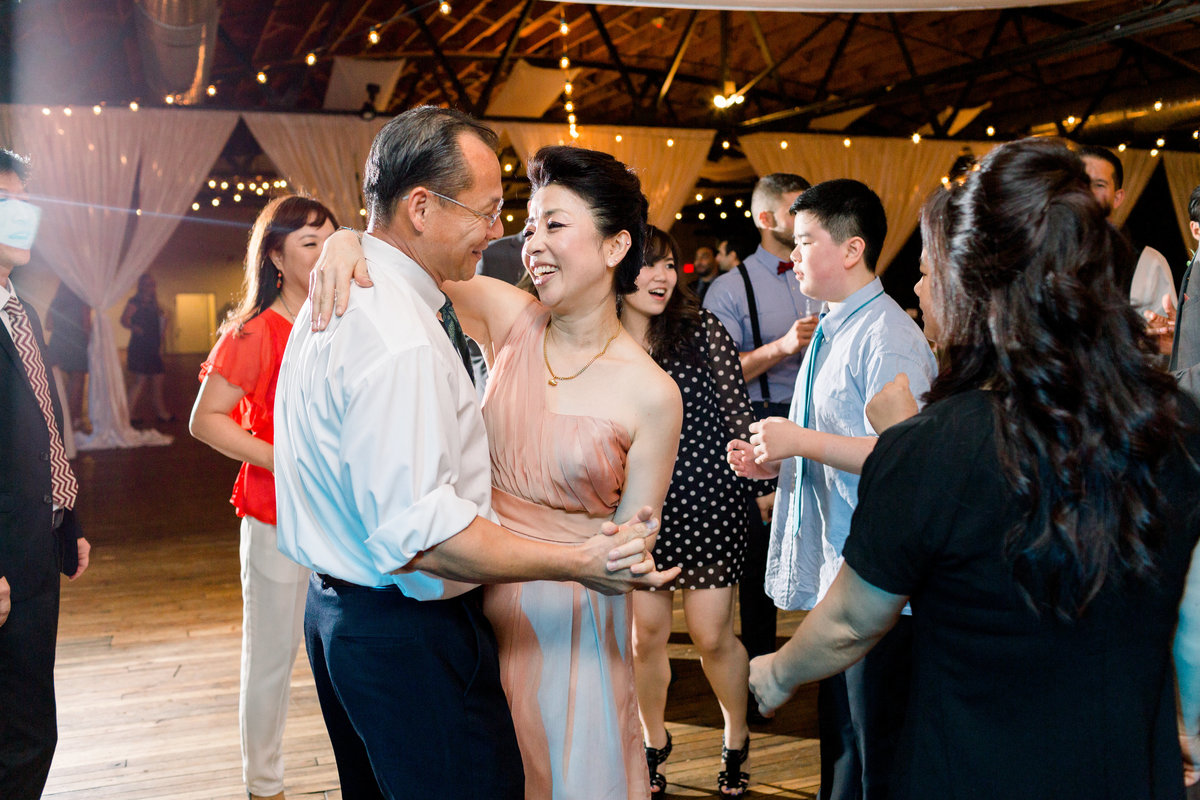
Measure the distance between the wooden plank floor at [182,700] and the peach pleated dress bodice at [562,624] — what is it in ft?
4.14

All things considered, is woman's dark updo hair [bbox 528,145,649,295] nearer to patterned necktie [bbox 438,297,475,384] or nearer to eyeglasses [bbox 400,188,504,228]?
eyeglasses [bbox 400,188,504,228]

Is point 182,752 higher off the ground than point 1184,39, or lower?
lower

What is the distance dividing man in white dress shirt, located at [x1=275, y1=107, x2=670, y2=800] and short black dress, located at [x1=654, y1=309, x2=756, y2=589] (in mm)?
1316

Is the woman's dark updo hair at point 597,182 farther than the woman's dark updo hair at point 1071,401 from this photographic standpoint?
Yes

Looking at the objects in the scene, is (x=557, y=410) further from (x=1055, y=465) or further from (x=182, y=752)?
(x=182, y=752)

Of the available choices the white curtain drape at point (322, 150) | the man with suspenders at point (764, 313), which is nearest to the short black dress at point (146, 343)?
the white curtain drape at point (322, 150)

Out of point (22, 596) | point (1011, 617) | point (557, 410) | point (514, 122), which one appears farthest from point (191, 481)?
point (1011, 617)

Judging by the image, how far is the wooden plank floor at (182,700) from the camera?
2.98 m

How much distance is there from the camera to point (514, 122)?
9719 millimetres

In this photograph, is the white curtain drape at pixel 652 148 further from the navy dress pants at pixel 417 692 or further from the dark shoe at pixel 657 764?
the navy dress pants at pixel 417 692

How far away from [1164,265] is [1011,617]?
10.8ft

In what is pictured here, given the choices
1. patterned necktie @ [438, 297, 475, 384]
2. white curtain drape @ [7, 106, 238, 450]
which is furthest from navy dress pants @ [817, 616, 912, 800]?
white curtain drape @ [7, 106, 238, 450]

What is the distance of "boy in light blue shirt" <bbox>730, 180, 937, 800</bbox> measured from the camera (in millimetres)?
1994

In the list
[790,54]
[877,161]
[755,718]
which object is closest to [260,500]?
[755,718]
